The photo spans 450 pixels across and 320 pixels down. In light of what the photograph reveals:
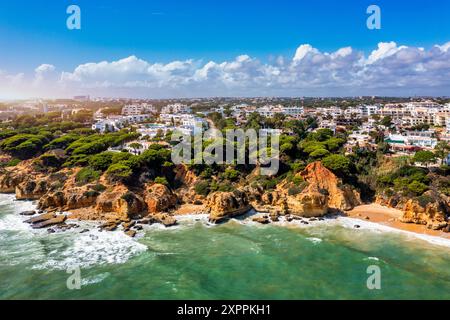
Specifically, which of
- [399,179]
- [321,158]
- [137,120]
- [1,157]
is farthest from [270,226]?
[137,120]

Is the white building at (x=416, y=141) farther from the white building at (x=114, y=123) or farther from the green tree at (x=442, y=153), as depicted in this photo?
the white building at (x=114, y=123)

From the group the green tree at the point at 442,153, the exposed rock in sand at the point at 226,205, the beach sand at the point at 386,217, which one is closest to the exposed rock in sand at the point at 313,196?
the beach sand at the point at 386,217

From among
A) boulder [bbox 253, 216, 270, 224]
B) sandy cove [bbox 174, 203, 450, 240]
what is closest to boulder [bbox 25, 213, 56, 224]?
sandy cove [bbox 174, 203, 450, 240]

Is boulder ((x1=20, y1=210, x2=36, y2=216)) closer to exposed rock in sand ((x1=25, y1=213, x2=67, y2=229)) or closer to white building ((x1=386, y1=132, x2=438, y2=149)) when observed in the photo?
exposed rock in sand ((x1=25, y1=213, x2=67, y2=229))

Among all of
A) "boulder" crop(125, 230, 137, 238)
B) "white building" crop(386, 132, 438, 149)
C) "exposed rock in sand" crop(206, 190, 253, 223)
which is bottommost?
"boulder" crop(125, 230, 137, 238)

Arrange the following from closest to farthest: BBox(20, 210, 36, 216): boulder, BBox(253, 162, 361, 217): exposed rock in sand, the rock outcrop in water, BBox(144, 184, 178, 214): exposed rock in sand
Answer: the rock outcrop in water, BBox(253, 162, 361, 217): exposed rock in sand, BBox(20, 210, 36, 216): boulder, BBox(144, 184, 178, 214): exposed rock in sand
